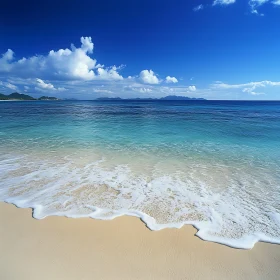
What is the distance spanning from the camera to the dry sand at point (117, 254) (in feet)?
11.7

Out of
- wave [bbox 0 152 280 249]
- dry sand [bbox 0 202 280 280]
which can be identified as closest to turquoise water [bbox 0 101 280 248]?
wave [bbox 0 152 280 249]

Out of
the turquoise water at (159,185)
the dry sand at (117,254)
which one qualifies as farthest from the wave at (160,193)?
the dry sand at (117,254)

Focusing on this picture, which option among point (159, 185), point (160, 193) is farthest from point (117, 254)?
point (159, 185)

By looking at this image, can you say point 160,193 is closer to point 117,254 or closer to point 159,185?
point 159,185

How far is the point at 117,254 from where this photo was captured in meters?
3.98

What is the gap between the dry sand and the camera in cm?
356

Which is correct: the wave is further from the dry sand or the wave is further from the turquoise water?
the dry sand

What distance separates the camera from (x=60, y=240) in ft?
14.2

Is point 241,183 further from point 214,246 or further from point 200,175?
point 214,246

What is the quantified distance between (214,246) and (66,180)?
19.5 ft

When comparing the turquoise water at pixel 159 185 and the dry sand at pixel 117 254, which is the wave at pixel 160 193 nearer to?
the turquoise water at pixel 159 185

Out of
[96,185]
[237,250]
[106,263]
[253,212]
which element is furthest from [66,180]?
[253,212]

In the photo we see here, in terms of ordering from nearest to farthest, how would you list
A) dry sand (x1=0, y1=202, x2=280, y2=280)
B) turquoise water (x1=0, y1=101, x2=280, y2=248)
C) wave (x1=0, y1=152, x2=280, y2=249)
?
dry sand (x1=0, y1=202, x2=280, y2=280) < wave (x1=0, y1=152, x2=280, y2=249) < turquoise water (x1=0, y1=101, x2=280, y2=248)

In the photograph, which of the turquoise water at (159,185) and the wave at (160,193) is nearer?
the wave at (160,193)
